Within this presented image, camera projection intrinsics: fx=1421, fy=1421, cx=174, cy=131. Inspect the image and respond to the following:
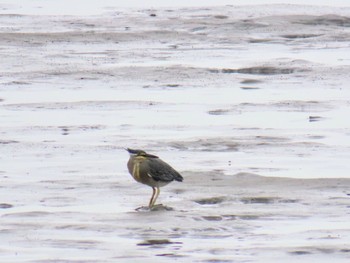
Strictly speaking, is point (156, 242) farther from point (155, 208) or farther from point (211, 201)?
point (211, 201)

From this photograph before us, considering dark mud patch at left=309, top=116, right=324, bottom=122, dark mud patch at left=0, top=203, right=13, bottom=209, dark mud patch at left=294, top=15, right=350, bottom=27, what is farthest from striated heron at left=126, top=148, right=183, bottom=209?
dark mud patch at left=294, top=15, right=350, bottom=27

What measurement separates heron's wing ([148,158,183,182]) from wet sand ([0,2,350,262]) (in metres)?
0.25

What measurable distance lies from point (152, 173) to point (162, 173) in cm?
8

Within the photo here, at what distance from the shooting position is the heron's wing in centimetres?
1171

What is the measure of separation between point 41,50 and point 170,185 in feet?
33.8

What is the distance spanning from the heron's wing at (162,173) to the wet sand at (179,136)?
251 millimetres

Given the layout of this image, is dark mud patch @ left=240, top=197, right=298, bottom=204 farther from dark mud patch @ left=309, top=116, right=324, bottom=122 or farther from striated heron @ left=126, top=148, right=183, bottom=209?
dark mud patch @ left=309, top=116, right=324, bottom=122

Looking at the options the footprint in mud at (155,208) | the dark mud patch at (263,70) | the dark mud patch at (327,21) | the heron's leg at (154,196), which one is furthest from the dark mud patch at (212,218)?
the dark mud patch at (327,21)

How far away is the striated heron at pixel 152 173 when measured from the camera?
11.7 metres

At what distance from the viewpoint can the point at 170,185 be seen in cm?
1262

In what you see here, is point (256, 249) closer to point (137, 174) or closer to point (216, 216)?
point (216, 216)

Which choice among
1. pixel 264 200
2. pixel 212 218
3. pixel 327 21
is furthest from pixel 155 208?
pixel 327 21

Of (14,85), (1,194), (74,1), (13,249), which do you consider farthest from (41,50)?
(13,249)

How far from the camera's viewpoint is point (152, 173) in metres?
11.7
